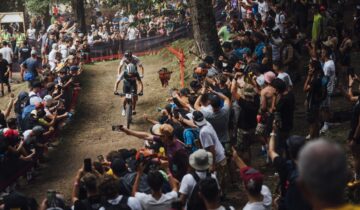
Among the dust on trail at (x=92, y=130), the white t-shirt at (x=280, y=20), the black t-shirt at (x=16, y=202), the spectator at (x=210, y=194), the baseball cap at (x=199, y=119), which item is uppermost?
the white t-shirt at (x=280, y=20)

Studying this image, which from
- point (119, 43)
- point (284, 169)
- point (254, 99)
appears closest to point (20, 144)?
point (254, 99)

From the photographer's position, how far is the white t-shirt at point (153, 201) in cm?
668

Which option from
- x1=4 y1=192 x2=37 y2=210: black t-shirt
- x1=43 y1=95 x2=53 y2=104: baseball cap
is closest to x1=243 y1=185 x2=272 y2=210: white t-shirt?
x1=4 y1=192 x2=37 y2=210: black t-shirt

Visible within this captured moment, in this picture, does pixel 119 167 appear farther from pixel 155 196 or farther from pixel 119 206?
pixel 119 206

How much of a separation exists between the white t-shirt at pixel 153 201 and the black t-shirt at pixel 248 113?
423cm

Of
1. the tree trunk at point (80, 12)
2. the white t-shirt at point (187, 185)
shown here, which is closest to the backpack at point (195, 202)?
the white t-shirt at point (187, 185)

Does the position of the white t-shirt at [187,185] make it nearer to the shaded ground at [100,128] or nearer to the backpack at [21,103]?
the shaded ground at [100,128]

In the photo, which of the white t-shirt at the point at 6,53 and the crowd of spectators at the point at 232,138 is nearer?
the crowd of spectators at the point at 232,138

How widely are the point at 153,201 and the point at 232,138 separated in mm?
4756

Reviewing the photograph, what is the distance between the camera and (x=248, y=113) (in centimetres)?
1070

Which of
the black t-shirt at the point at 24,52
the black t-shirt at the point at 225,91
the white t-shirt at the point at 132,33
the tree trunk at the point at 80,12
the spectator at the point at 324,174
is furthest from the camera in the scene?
the white t-shirt at the point at 132,33

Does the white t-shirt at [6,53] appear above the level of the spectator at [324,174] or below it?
below

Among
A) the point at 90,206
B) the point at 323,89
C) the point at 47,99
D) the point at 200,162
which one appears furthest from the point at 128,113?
the point at 90,206

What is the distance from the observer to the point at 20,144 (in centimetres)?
1214
